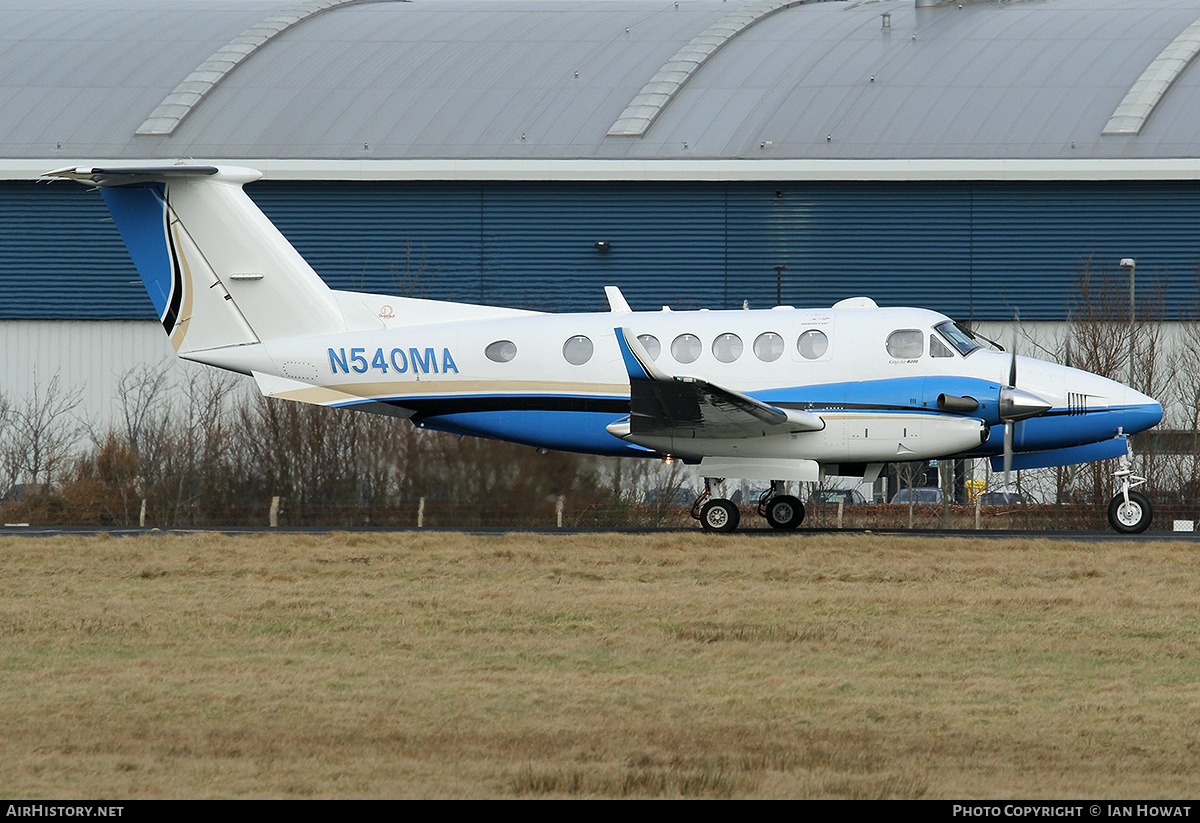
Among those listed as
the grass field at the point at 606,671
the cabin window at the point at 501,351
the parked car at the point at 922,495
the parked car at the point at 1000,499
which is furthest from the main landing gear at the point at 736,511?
the parked car at the point at 922,495

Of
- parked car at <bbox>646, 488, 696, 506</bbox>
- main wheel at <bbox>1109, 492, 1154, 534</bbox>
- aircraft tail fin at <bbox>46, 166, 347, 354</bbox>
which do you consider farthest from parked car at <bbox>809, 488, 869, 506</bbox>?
aircraft tail fin at <bbox>46, 166, 347, 354</bbox>

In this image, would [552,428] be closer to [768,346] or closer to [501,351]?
[501,351]

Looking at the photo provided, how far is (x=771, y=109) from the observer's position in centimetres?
3575

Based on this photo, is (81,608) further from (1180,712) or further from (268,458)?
(268,458)

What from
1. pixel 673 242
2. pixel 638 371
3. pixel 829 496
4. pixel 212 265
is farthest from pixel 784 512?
pixel 673 242

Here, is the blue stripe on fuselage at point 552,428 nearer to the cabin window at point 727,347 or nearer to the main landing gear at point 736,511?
the main landing gear at point 736,511

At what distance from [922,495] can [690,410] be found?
532 inches

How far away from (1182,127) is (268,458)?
24.5 metres

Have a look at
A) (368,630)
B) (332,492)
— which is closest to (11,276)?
(332,492)

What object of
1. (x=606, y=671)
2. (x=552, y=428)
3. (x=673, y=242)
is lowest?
(x=606, y=671)

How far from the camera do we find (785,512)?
20047mm

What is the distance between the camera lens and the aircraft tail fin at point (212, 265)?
786 inches

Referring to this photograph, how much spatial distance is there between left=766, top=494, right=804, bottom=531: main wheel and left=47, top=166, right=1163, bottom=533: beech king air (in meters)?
0.03

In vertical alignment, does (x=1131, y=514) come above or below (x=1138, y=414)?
below
